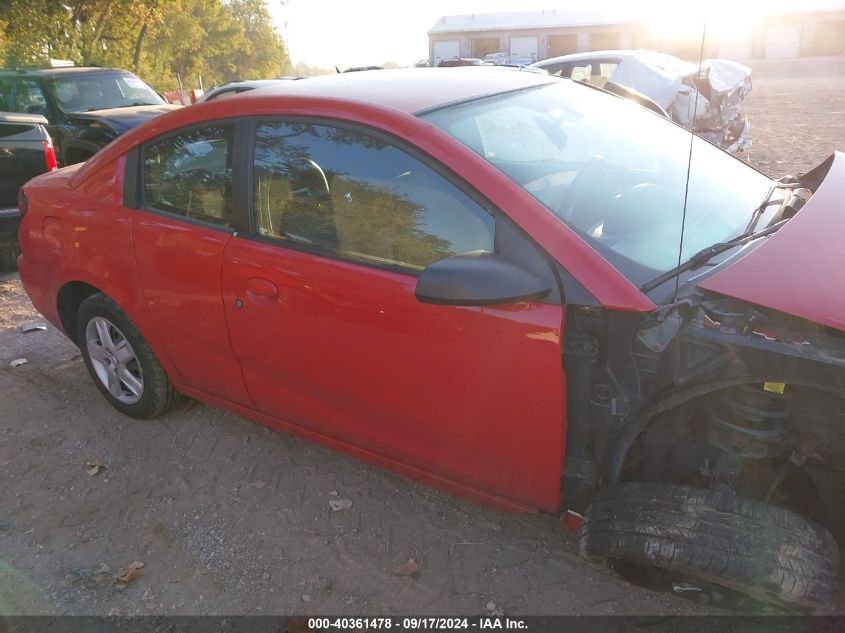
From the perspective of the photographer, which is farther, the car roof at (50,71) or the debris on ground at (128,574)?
the car roof at (50,71)

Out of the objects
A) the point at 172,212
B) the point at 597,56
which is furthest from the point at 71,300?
the point at 597,56

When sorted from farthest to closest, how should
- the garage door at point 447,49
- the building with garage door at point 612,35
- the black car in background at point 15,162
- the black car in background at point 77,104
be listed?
the garage door at point 447,49, the building with garage door at point 612,35, the black car in background at point 77,104, the black car in background at point 15,162

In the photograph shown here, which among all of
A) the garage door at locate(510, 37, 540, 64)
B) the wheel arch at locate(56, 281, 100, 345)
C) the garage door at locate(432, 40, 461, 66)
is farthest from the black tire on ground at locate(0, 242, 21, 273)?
the garage door at locate(432, 40, 461, 66)

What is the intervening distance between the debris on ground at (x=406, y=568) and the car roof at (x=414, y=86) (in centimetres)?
171

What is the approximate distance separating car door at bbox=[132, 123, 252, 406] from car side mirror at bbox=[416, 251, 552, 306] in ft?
3.75

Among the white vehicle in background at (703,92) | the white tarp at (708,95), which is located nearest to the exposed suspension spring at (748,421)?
the white vehicle in background at (703,92)

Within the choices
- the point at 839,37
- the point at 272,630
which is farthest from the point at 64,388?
the point at 839,37

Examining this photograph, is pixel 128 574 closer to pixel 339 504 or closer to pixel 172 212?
pixel 339 504

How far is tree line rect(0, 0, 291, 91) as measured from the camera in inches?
642

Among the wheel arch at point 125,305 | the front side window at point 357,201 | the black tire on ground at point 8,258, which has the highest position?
the front side window at point 357,201

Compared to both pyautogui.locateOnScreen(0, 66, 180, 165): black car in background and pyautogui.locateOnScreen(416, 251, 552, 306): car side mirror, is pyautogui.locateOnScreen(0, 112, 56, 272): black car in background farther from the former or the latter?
pyautogui.locateOnScreen(416, 251, 552, 306): car side mirror

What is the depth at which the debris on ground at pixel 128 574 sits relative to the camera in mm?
2701

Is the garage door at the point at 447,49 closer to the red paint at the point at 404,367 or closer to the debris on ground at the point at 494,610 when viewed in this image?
the red paint at the point at 404,367

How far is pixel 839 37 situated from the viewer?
140 ft
